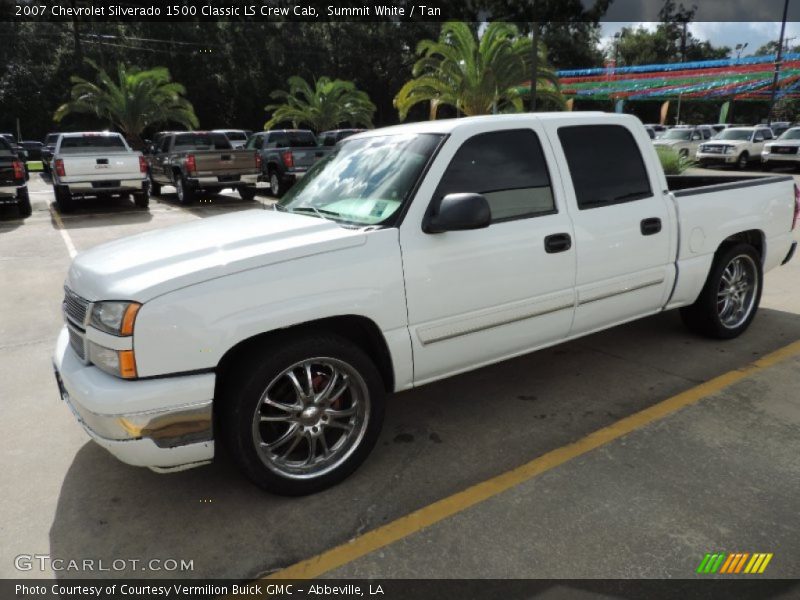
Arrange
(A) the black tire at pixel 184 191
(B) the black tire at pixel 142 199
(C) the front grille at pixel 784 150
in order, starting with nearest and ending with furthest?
(B) the black tire at pixel 142 199, (A) the black tire at pixel 184 191, (C) the front grille at pixel 784 150

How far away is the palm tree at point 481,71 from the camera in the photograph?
18.3 meters

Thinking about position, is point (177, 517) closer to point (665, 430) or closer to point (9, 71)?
point (665, 430)

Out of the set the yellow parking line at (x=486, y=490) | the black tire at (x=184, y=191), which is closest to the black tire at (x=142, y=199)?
the black tire at (x=184, y=191)

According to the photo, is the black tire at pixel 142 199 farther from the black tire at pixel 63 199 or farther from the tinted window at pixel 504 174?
the tinted window at pixel 504 174

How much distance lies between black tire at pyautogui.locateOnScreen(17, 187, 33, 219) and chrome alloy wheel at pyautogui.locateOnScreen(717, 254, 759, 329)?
43.7 feet

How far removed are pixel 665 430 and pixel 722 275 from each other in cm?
180

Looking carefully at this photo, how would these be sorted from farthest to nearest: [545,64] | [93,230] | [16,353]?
1. [545,64]
2. [93,230]
3. [16,353]

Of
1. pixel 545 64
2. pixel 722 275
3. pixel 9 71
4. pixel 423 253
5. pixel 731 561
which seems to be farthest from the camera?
pixel 9 71

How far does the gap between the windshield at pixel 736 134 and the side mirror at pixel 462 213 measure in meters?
24.8

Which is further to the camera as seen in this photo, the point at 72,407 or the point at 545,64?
the point at 545,64

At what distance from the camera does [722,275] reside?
15.6 feet

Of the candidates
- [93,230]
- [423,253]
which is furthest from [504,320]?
[93,230]

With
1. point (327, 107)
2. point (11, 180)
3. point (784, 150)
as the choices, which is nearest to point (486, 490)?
point (11, 180)

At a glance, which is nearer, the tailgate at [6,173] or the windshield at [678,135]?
the tailgate at [6,173]
